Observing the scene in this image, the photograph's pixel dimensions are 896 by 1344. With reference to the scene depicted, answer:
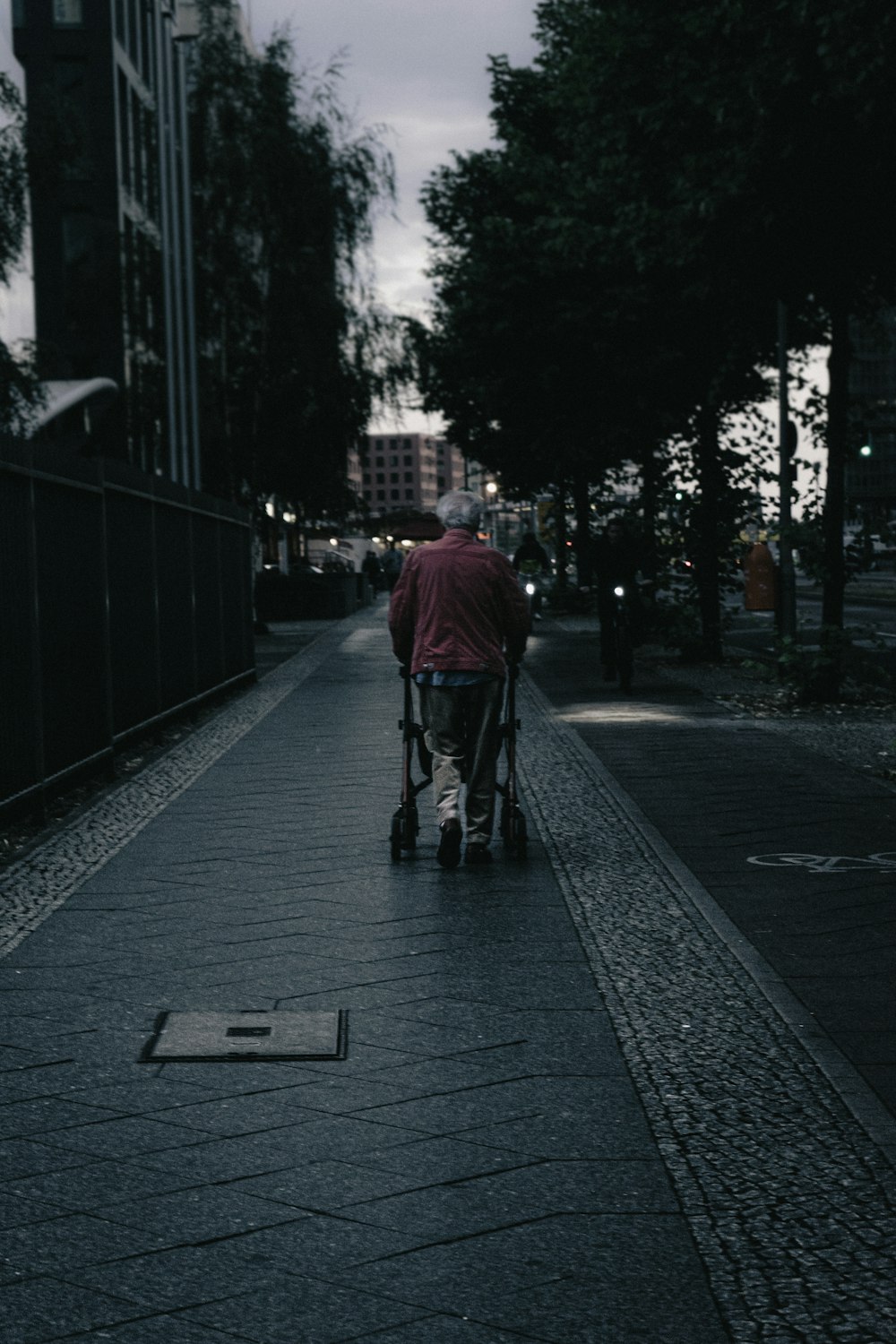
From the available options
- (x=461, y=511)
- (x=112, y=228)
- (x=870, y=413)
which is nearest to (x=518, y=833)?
(x=461, y=511)

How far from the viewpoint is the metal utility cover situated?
513 centimetres

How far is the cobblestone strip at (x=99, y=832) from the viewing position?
7516mm

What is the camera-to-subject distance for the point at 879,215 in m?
16.0

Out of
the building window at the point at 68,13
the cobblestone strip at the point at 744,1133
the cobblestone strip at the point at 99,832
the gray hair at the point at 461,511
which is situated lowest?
the cobblestone strip at the point at 99,832

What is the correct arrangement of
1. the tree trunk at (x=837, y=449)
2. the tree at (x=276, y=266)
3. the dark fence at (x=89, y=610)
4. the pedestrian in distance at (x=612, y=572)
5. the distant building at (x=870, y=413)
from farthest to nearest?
the tree at (x=276, y=266) → the pedestrian in distance at (x=612, y=572) → the distant building at (x=870, y=413) → the tree trunk at (x=837, y=449) → the dark fence at (x=89, y=610)

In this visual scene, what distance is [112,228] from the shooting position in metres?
42.4

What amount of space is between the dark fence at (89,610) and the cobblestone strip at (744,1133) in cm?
352

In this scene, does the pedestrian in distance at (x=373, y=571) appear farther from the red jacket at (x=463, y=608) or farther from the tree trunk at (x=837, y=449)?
the red jacket at (x=463, y=608)

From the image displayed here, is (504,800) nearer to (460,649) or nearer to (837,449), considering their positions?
(460,649)

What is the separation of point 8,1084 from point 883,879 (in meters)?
4.13

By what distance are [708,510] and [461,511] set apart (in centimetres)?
1503

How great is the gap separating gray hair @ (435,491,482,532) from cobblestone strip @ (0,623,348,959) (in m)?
2.18

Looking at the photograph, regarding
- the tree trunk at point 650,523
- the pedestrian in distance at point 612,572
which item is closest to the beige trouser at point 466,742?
the pedestrian in distance at point 612,572

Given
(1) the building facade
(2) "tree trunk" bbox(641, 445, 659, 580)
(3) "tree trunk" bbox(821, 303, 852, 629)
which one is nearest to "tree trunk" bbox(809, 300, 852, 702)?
(3) "tree trunk" bbox(821, 303, 852, 629)
